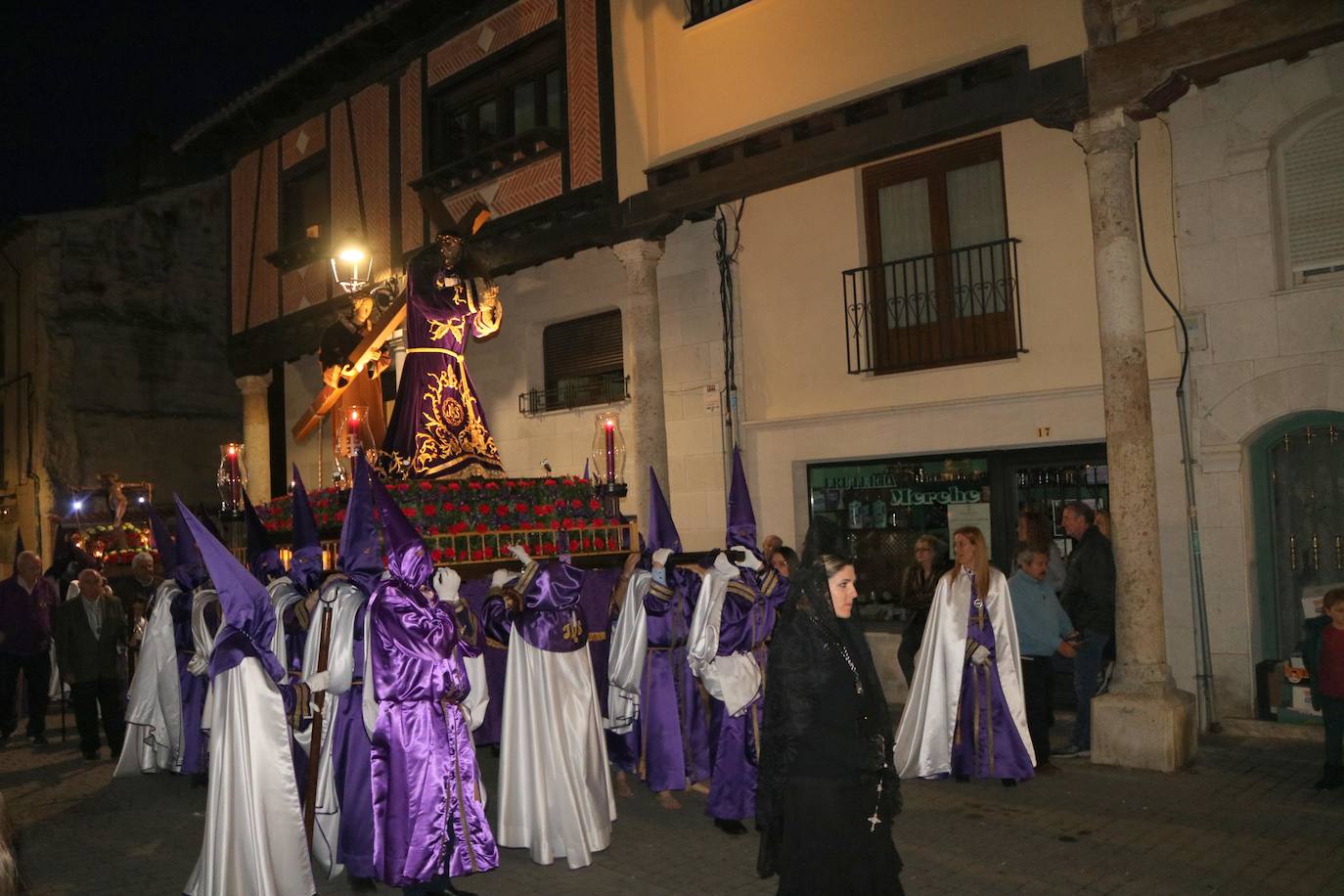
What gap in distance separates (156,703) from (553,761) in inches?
184

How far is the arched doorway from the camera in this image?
9242 mm

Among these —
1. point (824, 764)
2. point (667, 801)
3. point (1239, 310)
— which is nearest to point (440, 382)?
point (667, 801)

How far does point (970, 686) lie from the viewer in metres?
8.05

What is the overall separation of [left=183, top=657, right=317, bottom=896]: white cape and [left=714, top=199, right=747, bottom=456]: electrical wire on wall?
309 inches

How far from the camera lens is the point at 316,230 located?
16.8 metres

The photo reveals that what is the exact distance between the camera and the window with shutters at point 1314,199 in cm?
923

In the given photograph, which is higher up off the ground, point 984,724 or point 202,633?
point 202,633

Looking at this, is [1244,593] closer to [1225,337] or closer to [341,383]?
[1225,337]

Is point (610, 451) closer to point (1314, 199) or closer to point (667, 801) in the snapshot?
point (667, 801)

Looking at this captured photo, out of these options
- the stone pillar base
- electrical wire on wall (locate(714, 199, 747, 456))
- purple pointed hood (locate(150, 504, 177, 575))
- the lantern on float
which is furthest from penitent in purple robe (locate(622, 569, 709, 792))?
electrical wire on wall (locate(714, 199, 747, 456))

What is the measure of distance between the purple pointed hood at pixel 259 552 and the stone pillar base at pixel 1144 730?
6312 millimetres

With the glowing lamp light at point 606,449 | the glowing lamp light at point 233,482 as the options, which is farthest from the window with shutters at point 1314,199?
the glowing lamp light at point 233,482

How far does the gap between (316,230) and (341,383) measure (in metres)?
7.14

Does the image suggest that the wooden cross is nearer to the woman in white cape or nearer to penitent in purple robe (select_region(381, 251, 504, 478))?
penitent in purple robe (select_region(381, 251, 504, 478))
